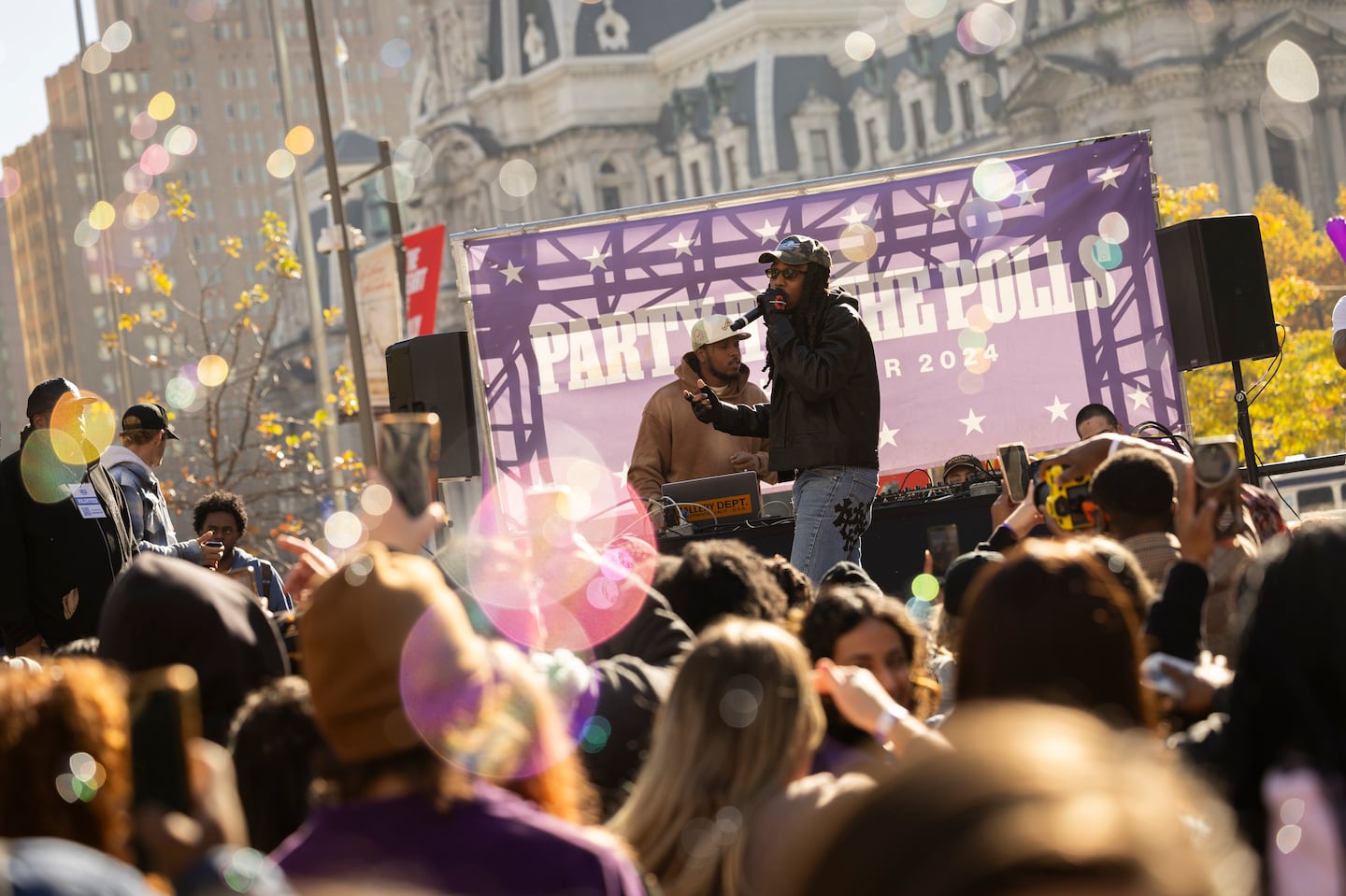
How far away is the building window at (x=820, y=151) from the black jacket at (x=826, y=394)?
7290 centimetres

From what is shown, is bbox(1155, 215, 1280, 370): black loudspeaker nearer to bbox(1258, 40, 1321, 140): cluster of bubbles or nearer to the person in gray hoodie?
the person in gray hoodie

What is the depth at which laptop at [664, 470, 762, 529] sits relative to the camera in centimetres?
924

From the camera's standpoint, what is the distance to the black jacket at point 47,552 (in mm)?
7266

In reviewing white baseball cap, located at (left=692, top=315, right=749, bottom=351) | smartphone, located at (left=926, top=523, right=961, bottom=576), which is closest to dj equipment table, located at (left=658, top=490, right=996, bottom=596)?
smartphone, located at (left=926, top=523, right=961, bottom=576)

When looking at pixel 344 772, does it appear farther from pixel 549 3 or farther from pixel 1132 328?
pixel 549 3

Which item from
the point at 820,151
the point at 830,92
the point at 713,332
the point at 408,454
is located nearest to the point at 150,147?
the point at 830,92

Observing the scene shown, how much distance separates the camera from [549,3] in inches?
3410

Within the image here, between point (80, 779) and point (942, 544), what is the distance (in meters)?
7.64

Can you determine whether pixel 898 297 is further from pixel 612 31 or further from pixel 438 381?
pixel 612 31

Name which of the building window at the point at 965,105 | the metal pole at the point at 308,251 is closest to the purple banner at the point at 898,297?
the metal pole at the point at 308,251

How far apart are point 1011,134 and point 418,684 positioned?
6532cm

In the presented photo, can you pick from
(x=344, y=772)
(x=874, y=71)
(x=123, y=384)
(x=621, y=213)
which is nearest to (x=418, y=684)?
(x=344, y=772)

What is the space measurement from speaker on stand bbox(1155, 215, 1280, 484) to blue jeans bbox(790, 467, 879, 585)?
13.3ft

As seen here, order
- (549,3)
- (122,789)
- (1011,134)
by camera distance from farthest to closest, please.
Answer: (549,3) → (1011,134) → (122,789)
